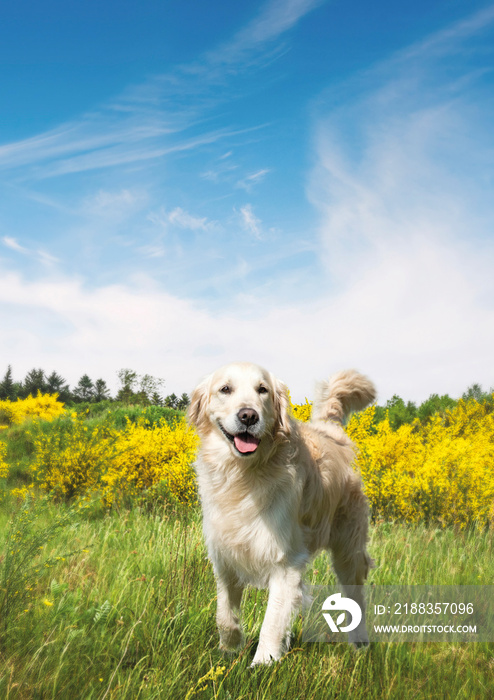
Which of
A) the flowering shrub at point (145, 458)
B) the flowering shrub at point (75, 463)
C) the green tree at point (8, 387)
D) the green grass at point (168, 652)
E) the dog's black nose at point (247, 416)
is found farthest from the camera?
the green tree at point (8, 387)

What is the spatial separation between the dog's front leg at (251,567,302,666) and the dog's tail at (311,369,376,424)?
163cm

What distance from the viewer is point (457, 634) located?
3.82 meters

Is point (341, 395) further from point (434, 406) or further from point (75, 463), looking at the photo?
point (434, 406)

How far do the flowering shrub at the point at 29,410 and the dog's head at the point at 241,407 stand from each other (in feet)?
52.3

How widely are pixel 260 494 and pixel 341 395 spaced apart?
62.5 inches

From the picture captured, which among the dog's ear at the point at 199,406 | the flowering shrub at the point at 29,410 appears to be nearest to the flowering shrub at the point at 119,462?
the dog's ear at the point at 199,406

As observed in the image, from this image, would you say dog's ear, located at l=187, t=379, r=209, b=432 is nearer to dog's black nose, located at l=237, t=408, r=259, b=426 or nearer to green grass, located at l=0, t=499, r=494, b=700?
dog's black nose, located at l=237, t=408, r=259, b=426

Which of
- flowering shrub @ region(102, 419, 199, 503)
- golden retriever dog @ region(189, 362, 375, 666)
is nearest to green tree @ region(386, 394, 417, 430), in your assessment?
flowering shrub @ region(102, 419, 199, 503)

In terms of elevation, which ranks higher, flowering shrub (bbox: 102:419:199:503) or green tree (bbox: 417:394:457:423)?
green tree (bbox: 417:394:457:423)

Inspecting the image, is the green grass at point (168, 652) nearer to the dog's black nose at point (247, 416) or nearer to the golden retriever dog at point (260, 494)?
the golden retriever dog at point (260, 494)

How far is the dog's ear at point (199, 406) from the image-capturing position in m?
3.47

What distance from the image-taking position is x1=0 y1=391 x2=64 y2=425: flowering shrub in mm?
18484

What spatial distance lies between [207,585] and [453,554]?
280 centimetres

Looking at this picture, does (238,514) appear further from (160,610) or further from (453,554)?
(453,554)
